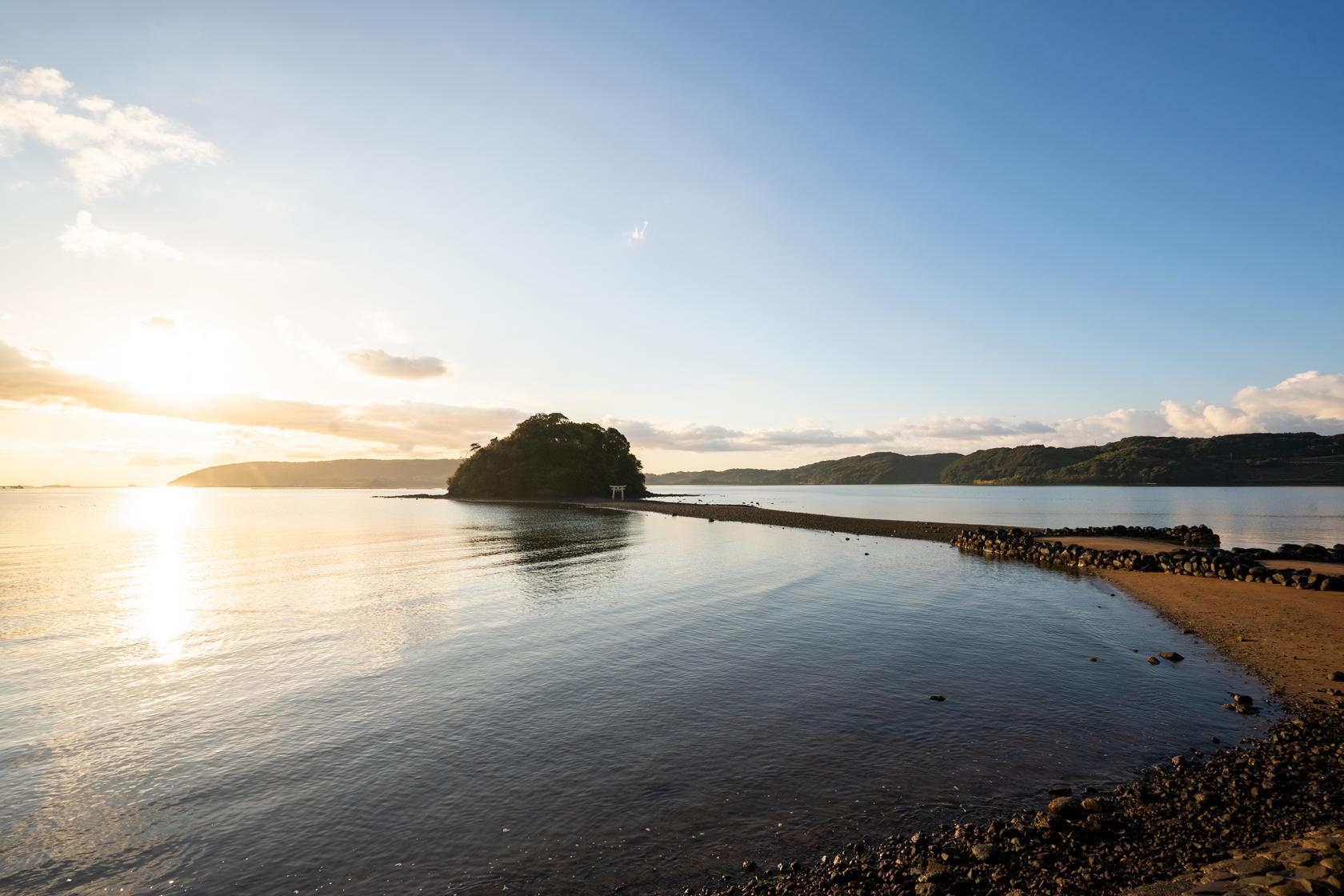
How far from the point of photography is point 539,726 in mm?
14219

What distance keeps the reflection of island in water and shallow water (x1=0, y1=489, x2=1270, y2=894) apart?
5.53 m

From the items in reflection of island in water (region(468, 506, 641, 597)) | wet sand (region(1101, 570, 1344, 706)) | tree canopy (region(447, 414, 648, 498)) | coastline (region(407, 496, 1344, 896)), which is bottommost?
reflection of island in water (region(468, 506, 641, 597))

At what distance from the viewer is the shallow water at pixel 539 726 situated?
932 cm

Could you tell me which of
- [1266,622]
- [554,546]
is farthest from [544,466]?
[1266,622]

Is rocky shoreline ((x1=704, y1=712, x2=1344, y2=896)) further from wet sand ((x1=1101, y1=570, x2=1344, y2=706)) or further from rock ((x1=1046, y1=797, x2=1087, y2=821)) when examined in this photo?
wet sand ((x1=1101, y1=570, x2=1344, y2=706))

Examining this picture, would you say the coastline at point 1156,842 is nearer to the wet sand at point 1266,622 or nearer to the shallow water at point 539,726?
the shallow water at point 539,726

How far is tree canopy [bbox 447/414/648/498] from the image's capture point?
591 feet

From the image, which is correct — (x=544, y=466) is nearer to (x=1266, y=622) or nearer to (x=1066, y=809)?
(x=1266, y=622)

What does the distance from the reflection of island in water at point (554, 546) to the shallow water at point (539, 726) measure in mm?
5525

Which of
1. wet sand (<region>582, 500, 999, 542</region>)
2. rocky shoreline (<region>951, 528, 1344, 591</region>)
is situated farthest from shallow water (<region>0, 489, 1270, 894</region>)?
wet sand (<region>582, 500, 999, 542</region>)

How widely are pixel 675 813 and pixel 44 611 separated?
116 ft

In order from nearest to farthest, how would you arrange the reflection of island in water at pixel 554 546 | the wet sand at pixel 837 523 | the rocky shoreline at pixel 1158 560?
the rocky shoreline at pixel 1158 560 < the reflection of island in water at pixel 554 546 < the wet sand at pixel 837 523

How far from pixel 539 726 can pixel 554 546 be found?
44.3 metres

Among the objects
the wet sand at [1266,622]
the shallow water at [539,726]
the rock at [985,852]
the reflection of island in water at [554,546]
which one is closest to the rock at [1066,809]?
the shallow water at [539,726]
